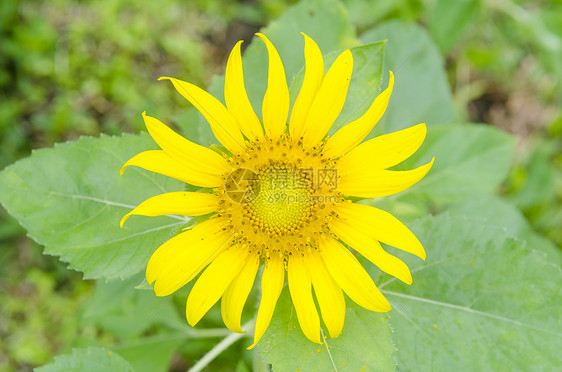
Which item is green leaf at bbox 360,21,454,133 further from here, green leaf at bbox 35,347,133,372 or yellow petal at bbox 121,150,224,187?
green leaf at bbox 35,347,133,372

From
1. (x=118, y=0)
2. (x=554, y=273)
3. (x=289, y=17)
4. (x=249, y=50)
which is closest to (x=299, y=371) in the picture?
(x=554, y=273)

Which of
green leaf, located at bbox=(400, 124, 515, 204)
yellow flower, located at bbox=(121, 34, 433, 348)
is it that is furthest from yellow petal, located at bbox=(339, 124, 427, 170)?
green leaf, located at bbox=(400, 124, 515, 204)

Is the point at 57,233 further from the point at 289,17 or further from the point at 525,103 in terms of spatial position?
the point at 525,103

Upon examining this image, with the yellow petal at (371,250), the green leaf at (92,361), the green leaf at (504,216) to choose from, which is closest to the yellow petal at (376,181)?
the yellow petal at (371,250)

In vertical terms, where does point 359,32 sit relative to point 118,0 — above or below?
below

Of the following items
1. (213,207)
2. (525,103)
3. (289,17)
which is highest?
(289,17)

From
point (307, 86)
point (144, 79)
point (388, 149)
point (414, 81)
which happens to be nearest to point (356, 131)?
point (388, 149)
